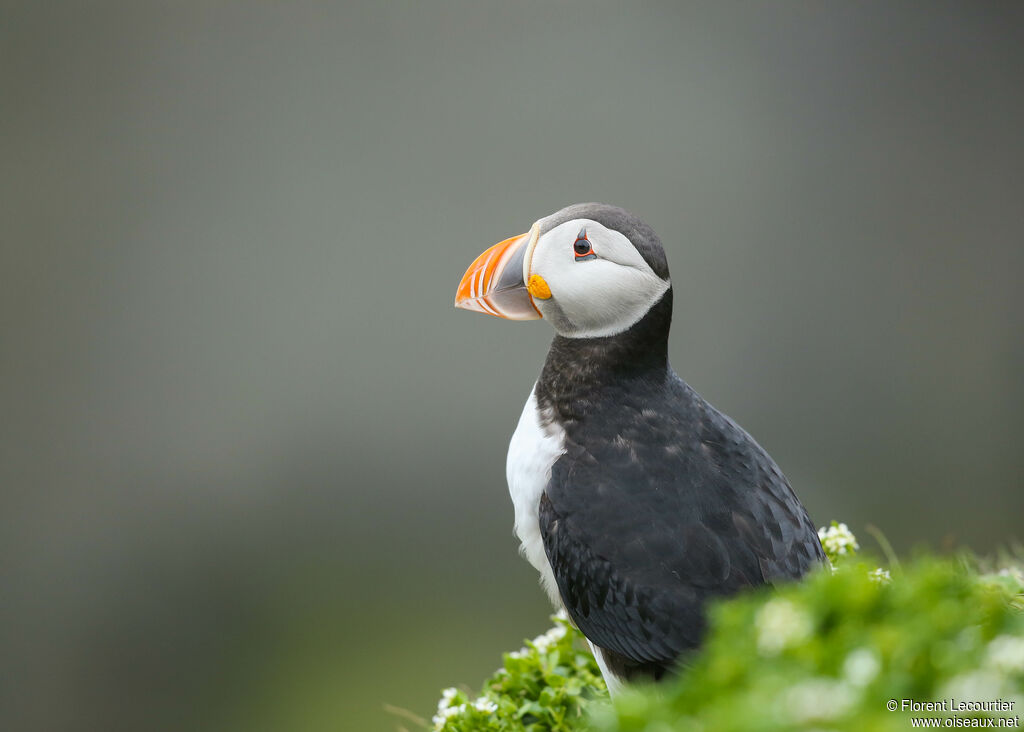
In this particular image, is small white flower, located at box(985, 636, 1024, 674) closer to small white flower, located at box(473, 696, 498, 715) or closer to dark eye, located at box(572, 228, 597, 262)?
dark eye, located at box(572, 228, 597, 262)

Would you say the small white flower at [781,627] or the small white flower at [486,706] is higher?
the small white flower at [486,706]

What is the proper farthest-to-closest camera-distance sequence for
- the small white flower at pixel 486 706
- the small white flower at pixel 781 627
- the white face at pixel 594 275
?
the small white flower at pixel 486 706 < the white face at pixel 594 275 < the small white flower at pixel 781 627

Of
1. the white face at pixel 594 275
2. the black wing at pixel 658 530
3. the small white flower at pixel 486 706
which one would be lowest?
the small white flower at pixel 486 706

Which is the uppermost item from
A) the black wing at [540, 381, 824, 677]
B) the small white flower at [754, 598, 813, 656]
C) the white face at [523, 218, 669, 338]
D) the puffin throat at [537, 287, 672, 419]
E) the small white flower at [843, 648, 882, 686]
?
the white face at [523, 218, 669, 338]

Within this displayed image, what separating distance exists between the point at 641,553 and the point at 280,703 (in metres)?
4.47

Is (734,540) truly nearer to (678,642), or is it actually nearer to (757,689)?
(678,642)

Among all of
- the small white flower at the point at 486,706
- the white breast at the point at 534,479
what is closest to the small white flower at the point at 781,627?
the white breast at the point at 534,479

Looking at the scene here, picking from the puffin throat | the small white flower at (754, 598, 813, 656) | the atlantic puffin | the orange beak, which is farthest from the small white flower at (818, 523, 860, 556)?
the small white flower at (754, 598, 813, 656)

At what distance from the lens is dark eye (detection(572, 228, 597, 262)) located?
1.90 meters

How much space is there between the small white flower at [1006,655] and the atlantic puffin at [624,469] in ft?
2.89

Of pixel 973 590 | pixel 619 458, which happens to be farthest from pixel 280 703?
pixel 973 590

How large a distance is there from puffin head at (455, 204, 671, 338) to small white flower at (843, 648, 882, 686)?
1.13 meters

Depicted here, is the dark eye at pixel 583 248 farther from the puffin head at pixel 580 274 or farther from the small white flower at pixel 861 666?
the small white flower at pixel 861 666

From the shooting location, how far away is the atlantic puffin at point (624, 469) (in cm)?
177
